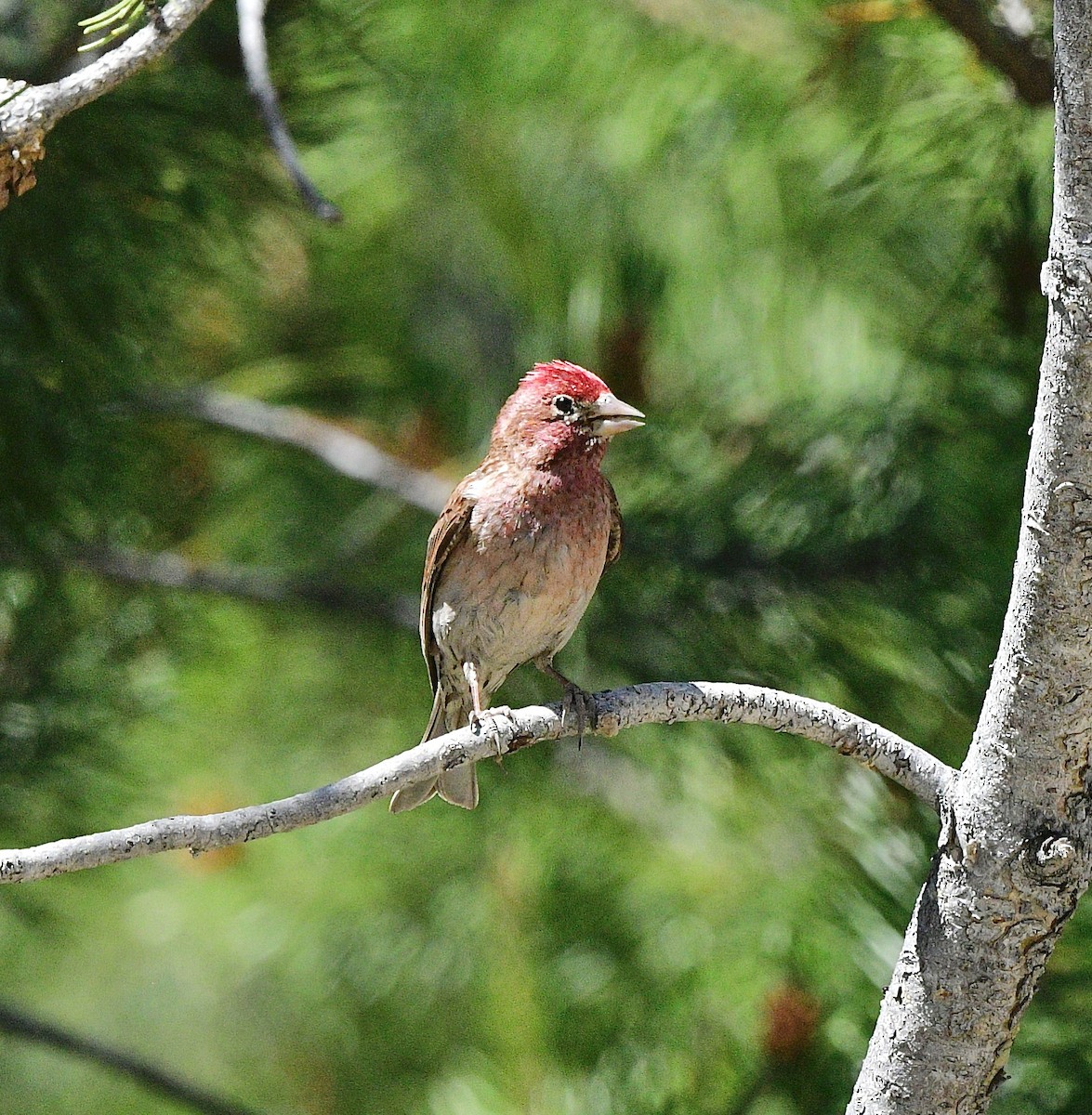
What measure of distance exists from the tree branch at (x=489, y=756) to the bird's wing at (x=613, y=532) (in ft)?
2.61

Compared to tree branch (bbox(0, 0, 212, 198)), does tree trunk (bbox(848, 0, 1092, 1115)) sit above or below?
below

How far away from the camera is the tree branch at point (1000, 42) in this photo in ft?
9.34

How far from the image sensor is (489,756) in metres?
2.14

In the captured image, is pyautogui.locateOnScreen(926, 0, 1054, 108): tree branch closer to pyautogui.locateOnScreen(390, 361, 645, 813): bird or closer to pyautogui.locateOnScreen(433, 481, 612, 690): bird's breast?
pyautogui.locateOnScreen(390, 361, 645, 813): bird

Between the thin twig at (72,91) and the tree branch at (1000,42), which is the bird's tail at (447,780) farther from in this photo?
the tree branch at (1000,42)

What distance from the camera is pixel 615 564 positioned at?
3488mm

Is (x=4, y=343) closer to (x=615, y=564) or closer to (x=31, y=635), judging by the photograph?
(x=31, y=635)

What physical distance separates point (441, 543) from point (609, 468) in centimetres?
65

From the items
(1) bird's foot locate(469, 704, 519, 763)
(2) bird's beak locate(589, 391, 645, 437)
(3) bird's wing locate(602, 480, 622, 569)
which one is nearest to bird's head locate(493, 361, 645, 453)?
(2) bird's beak locate(589, 391, 645, 437)

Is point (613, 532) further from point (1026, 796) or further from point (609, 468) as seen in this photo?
point (1026, 796)

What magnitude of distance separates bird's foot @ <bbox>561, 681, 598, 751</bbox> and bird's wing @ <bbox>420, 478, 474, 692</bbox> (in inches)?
22.8

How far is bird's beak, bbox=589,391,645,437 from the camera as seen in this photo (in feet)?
10.3

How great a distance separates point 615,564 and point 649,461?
0.97 ft

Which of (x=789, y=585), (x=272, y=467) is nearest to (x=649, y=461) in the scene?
(x=789, y=585)
